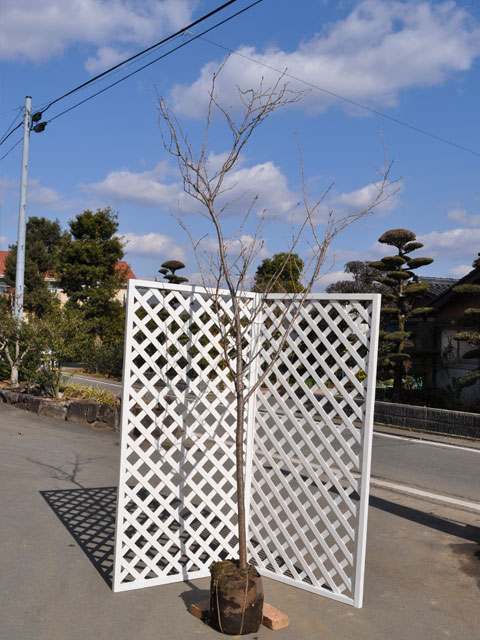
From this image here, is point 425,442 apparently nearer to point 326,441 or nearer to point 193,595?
point 326,441

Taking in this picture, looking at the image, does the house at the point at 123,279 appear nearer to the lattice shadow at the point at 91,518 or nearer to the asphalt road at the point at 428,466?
the asphalt road at the point at 428,466

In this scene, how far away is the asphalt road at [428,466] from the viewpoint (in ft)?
27.5

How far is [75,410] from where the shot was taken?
1241 cm

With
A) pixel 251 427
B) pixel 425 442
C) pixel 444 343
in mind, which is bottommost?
pixel 425 442

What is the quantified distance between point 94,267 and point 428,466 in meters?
25.0

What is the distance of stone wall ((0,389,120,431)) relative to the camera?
477 inches

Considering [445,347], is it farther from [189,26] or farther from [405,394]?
[189,26]

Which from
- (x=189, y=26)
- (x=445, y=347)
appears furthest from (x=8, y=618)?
(x=445, y=347)

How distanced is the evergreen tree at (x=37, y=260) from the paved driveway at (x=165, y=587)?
32092mm

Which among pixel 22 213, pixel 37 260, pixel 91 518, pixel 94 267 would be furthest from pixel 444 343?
pixel 37 260

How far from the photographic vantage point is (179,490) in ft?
15.1

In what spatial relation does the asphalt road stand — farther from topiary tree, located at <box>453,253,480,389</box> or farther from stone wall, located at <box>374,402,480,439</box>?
topiary tree, located at <box>453,253,480,389</box>

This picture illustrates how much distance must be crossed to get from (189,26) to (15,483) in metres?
7.25

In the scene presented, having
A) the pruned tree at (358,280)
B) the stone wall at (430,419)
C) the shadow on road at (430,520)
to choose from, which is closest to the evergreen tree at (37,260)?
the pruned tree at (358,280)
